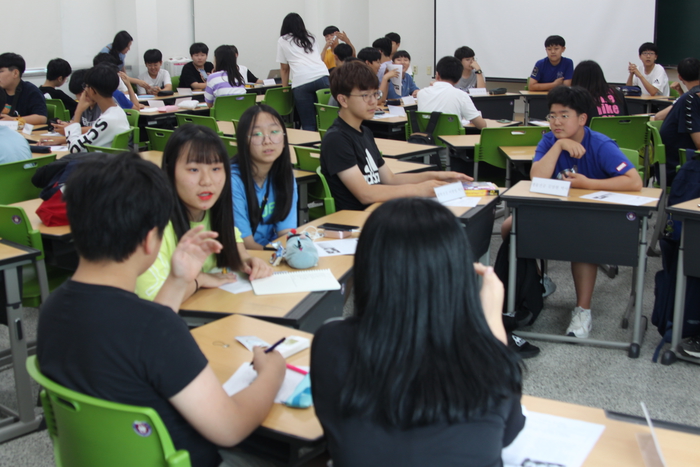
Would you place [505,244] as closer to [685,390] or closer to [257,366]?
[685,390]

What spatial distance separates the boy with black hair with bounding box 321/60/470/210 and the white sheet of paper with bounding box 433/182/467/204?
62 millimetres

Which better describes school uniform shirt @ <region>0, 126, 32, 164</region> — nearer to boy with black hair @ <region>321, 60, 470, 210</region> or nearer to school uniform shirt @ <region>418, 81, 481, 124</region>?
boy with black hair @ <region>321, 60, 470, 210</region>

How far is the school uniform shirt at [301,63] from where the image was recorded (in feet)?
23.2

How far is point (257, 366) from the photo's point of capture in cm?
145

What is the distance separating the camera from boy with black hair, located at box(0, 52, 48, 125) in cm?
554

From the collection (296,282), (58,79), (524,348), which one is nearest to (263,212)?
(296,282)

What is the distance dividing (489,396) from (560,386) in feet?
6.23

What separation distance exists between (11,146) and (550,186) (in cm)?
297

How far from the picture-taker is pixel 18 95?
224 inches

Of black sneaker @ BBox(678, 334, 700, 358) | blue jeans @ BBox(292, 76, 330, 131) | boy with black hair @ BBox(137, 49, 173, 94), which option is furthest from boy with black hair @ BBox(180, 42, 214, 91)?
black sneaker @ BBox(678, 334, 700, 358)

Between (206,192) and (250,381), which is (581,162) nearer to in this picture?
(206,192)

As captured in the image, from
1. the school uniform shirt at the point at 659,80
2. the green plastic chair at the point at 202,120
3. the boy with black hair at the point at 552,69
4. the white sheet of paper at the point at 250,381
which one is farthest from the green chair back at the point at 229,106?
the white sheet of paper at the point at 250,381

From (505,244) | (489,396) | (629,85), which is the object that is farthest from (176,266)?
(629,85)

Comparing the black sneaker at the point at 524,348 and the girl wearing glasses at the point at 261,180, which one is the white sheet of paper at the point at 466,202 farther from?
the girl wearing glasses at the point at 261,180
